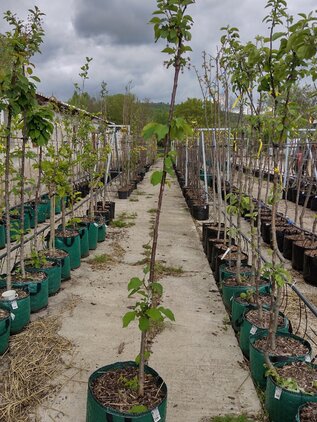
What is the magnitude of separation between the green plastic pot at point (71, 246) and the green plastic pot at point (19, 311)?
4.99ft

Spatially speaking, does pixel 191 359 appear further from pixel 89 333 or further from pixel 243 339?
pixel 89 333

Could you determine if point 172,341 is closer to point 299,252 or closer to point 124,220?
point 299,252

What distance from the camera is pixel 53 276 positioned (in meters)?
4.11

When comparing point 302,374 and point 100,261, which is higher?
point 302,374

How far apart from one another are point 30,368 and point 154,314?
4.46 feet

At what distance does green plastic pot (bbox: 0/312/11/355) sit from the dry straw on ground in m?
0.07

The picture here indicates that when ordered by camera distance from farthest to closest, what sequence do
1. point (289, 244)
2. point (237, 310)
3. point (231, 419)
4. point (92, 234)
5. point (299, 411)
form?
1. point (92, 234)
2. point (289, 244)
3. point (237, 310)
4. point (231, 419)
5. point (299, 411)

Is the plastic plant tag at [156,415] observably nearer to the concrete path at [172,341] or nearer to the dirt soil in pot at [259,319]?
the concrete path at [172,341]

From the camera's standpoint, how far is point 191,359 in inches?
120

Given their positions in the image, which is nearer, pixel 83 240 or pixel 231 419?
pixel 231 419

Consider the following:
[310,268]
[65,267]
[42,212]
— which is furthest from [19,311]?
[42,212]

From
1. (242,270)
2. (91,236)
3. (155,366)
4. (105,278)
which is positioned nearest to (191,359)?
(155,366)

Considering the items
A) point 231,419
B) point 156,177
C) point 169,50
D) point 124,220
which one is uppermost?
point 169,50

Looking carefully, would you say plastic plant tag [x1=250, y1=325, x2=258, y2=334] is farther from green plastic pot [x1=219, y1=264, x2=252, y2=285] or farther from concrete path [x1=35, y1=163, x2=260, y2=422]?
green plastic pot [x1=219, y1=264, x2=252, y2=285]
